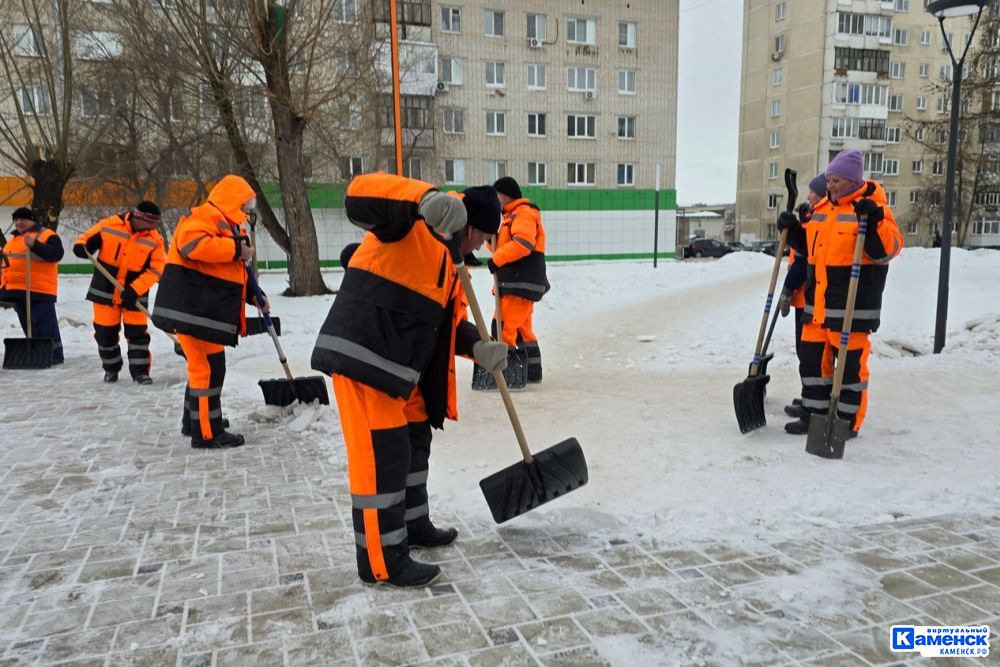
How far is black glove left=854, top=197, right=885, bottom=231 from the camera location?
4543mm

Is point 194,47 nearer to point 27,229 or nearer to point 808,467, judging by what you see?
point 27,229

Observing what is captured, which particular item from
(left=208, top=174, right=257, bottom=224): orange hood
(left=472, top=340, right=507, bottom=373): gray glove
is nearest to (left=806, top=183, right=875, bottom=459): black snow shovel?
(left=472, top=340, right=507, bottom=373): gray glove

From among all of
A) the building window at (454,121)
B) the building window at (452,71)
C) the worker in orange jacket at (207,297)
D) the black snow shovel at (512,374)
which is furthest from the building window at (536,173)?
the worker in orange jacket at (207,297)

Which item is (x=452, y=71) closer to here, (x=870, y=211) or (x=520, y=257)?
(x=520, y=257)

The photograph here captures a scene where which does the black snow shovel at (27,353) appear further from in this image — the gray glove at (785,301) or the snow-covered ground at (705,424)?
the gray glove at (785,301)

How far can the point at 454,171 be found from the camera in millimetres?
31391

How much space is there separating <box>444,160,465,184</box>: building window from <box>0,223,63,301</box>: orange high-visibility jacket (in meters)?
23.1

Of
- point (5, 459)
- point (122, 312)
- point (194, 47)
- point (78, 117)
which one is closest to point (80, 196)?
point (78, 117)

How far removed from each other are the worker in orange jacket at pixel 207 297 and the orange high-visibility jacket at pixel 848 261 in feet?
13.7

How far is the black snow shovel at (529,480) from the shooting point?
3.45 m

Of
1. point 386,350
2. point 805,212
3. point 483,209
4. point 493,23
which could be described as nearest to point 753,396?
point 805,212

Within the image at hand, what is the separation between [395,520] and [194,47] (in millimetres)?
12798

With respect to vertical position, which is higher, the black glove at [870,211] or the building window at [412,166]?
the building window at [412,166]

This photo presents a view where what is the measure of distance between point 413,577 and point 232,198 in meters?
3.51
